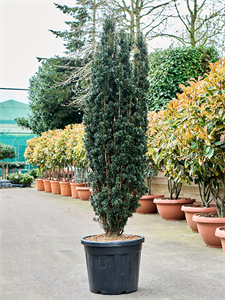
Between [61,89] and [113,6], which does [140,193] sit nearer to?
[113,6]

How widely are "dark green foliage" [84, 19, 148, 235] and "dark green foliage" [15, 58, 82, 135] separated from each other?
548 inches

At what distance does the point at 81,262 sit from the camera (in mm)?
4863

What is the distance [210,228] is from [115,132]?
8.24ft

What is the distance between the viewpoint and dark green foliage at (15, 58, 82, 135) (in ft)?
62.1

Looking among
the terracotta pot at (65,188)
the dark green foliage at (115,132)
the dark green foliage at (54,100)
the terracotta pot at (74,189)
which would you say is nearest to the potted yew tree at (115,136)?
the dark green foliage at (115,132)

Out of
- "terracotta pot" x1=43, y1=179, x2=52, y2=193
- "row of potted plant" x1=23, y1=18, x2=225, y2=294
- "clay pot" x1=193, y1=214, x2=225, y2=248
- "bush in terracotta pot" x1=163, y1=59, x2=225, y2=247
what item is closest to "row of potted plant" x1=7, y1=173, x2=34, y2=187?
"terracotta pot" x1=43, y1=179, x2=52, y2=193

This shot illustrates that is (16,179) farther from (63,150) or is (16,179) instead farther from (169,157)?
(169,157)

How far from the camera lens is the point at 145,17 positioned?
14.0 m

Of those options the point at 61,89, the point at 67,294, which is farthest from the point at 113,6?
the point at 67,294

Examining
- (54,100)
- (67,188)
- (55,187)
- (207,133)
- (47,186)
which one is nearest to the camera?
(207,133)

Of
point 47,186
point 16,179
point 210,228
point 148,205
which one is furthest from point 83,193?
point 16,179

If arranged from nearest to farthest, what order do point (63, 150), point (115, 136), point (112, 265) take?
point (112, 265)
point (115, 136)
point (63, 150)

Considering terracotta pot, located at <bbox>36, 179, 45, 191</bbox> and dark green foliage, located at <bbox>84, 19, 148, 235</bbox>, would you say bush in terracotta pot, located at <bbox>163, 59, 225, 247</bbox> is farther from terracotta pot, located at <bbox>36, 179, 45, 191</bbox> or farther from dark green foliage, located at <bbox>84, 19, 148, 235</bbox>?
terracotta pot, located at <bbox>36, 179, 45, 191</bbox>

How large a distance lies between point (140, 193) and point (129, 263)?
0.78 m
